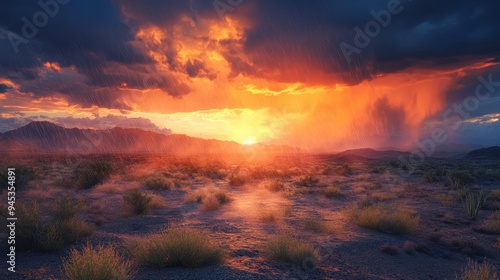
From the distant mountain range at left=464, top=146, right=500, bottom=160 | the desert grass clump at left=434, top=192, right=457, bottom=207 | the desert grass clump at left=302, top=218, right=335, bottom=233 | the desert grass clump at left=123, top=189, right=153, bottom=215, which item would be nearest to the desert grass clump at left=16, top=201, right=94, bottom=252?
the desert grass clump at left=123, top=189, right=153, bottom=215

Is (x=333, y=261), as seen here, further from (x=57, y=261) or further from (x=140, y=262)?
(x=57, y=261)

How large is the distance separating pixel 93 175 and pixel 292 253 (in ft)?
65.0

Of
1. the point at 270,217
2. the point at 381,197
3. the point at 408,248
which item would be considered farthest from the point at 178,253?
the point at 381,197

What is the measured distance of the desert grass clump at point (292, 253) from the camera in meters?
7.66

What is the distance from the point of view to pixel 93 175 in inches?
891

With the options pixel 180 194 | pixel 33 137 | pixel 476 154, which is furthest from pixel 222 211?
pixel 33 137

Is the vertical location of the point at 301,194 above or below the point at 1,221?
below

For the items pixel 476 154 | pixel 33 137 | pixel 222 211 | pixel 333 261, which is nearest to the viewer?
pixel 333 261

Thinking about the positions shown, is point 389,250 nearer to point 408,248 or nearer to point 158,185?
point 408,248

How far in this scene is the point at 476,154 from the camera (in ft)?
394

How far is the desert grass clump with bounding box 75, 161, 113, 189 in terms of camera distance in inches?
852

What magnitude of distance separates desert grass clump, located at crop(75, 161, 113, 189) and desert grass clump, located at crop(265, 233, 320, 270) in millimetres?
18338

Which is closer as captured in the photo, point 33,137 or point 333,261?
point 333,261

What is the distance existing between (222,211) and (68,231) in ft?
24.9
